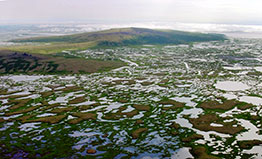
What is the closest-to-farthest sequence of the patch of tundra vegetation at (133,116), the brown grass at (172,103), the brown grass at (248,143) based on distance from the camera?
1. the brown grass at (248,143)
2. the patch of tundra vegetation at (133,116)
3. the brown grass at (172,103)

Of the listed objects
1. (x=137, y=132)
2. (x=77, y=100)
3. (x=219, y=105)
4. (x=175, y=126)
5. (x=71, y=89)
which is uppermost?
(x=219, y=105)

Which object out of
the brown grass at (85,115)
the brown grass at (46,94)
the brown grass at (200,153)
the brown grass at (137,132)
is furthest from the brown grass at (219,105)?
the brown grass at (46,94)

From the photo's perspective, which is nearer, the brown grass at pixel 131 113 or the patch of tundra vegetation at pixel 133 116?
the patch of tundra vegetation at pixel 133 116

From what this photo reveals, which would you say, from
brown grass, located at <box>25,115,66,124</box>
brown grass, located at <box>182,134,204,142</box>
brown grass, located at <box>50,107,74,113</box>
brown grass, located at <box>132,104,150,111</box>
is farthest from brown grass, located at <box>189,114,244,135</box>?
brown grass, located at <box>50,107,74,113</box>

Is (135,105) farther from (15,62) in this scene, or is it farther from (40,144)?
(15,62)

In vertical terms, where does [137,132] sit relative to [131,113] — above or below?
below

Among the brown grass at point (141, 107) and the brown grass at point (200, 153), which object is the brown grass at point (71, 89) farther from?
the brown grass at point (200, 153)

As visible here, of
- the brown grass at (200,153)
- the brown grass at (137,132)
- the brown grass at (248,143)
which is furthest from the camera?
the brown grass at (137,132)

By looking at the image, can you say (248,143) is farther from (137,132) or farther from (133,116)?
(133,116)

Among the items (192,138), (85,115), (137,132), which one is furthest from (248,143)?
(85,115)

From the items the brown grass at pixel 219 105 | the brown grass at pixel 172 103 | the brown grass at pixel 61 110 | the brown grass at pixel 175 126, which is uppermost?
the brown grass at pixel 219 105
